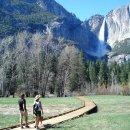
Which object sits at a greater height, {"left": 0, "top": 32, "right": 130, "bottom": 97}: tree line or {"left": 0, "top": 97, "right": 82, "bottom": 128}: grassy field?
{"left": 0, "top": 32, "right": 130, "bottom": 97}: tree line

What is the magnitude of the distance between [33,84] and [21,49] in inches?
461

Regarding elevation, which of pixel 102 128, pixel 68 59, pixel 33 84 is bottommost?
pixel 102 128

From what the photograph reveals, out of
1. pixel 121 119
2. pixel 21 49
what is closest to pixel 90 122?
pixel 121 119

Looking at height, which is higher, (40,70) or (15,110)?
(40,70)

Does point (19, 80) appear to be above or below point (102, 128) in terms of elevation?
above

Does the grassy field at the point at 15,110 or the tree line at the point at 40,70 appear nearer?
the grassy field at the point at 15,110

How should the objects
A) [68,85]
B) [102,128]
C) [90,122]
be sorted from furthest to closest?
[68,85]
[90,122]
[102,128]

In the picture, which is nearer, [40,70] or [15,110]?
[15,110]

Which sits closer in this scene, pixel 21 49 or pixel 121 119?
pixel 121 119

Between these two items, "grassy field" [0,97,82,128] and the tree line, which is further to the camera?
the tree line

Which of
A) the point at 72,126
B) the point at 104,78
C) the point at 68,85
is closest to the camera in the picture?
the point at 72,126

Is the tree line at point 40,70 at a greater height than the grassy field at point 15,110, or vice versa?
the tree line at point 40,70

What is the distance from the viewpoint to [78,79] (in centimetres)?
13488

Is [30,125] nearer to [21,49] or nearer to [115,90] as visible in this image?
[21,49]
